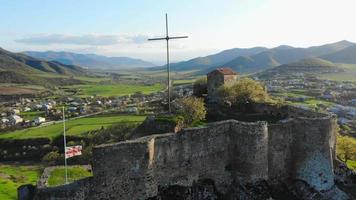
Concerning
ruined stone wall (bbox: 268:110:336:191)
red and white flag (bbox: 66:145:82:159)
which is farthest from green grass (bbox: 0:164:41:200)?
ruined stone wall (bbox: 268:110:336:191)

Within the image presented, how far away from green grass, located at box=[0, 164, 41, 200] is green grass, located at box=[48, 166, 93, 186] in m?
28.8

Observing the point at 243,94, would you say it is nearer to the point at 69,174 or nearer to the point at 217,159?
the point at 217,159

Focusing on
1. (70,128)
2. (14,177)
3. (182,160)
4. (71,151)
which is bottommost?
(14,177)

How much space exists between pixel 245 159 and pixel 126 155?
29.3 ft

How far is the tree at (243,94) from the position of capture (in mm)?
46891

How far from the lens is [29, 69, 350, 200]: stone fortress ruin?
24.5 m

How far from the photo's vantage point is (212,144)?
1137 inches

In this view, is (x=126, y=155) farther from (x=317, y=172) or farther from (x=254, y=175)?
(x=317, y=172)

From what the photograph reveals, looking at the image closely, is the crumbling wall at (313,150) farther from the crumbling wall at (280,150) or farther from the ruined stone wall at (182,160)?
the ruined stone wall at (182,160)

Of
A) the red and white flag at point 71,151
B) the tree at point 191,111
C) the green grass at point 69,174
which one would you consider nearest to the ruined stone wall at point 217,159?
the red and white flag at point 71,151

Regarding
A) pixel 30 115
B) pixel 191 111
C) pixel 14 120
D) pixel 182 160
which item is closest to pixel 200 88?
pixel 191 111

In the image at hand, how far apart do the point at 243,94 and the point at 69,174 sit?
78.1 feet

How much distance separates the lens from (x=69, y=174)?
97.2ft

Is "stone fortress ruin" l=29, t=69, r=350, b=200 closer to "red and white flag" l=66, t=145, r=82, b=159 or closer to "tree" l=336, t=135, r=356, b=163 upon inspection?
"red and white flag" l=66, t=145, r=82, b=159
